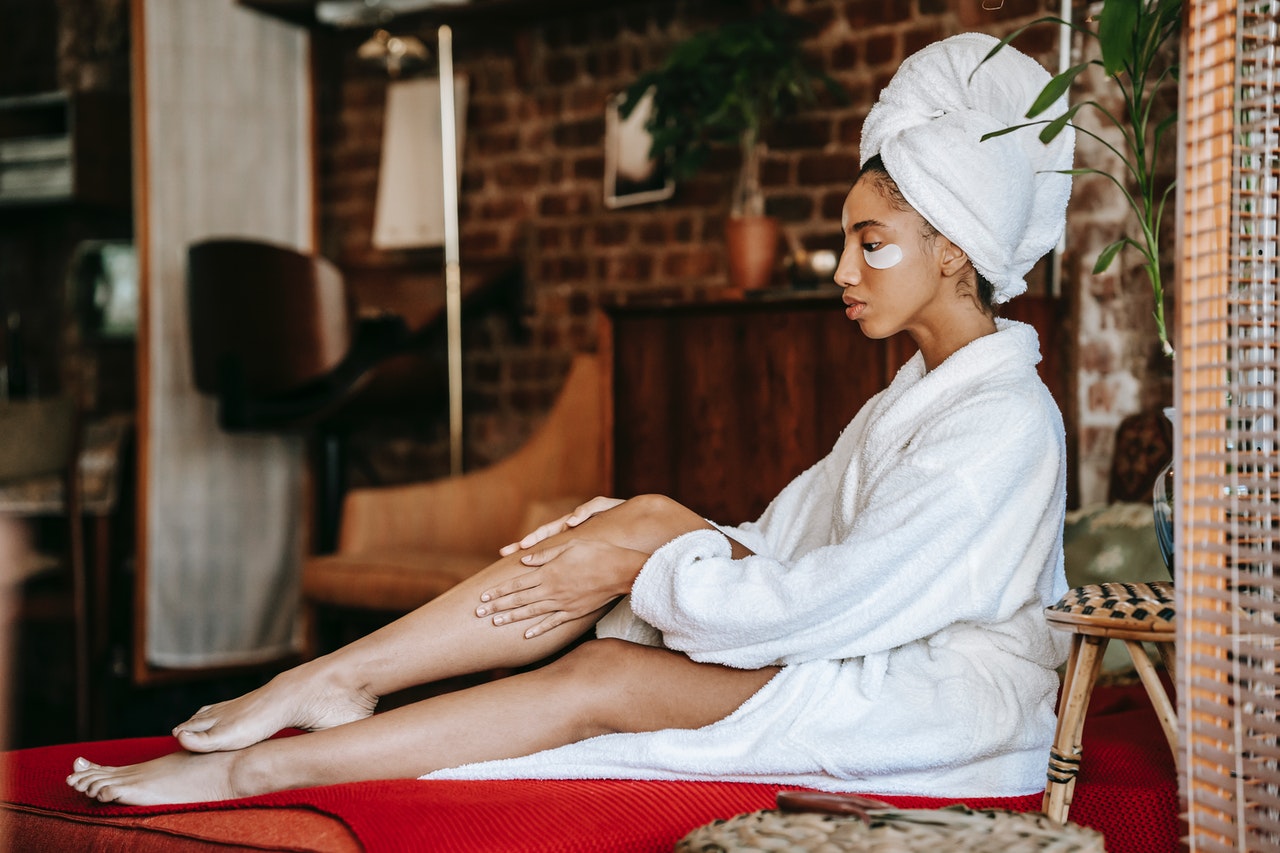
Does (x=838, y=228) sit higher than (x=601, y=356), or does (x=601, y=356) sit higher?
(x=838, y=228)

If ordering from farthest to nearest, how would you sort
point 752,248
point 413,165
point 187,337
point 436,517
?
1. point 413,165
2. point 187,337
3. point 436,517
4. point 752,248

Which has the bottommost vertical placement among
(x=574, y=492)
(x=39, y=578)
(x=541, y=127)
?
(x=39, y=578)

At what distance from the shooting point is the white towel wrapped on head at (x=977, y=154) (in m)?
1.77

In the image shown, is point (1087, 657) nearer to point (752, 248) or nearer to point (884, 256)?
point (884, 256)

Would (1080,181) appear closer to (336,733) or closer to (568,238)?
(568,238)

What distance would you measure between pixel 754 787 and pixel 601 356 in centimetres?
174

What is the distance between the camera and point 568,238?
13.3ft

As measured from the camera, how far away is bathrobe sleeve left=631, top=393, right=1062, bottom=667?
1.62m

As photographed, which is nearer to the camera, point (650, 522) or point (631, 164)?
point (650, 522)

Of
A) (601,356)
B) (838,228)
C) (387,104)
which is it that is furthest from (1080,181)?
(387,104)

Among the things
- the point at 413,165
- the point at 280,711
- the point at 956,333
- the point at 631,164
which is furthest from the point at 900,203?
the point at 413,165

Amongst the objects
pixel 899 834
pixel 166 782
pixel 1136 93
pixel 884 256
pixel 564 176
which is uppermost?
pixel 564 176

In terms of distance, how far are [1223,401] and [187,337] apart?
11.1 feet

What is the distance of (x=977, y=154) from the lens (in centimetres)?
176
